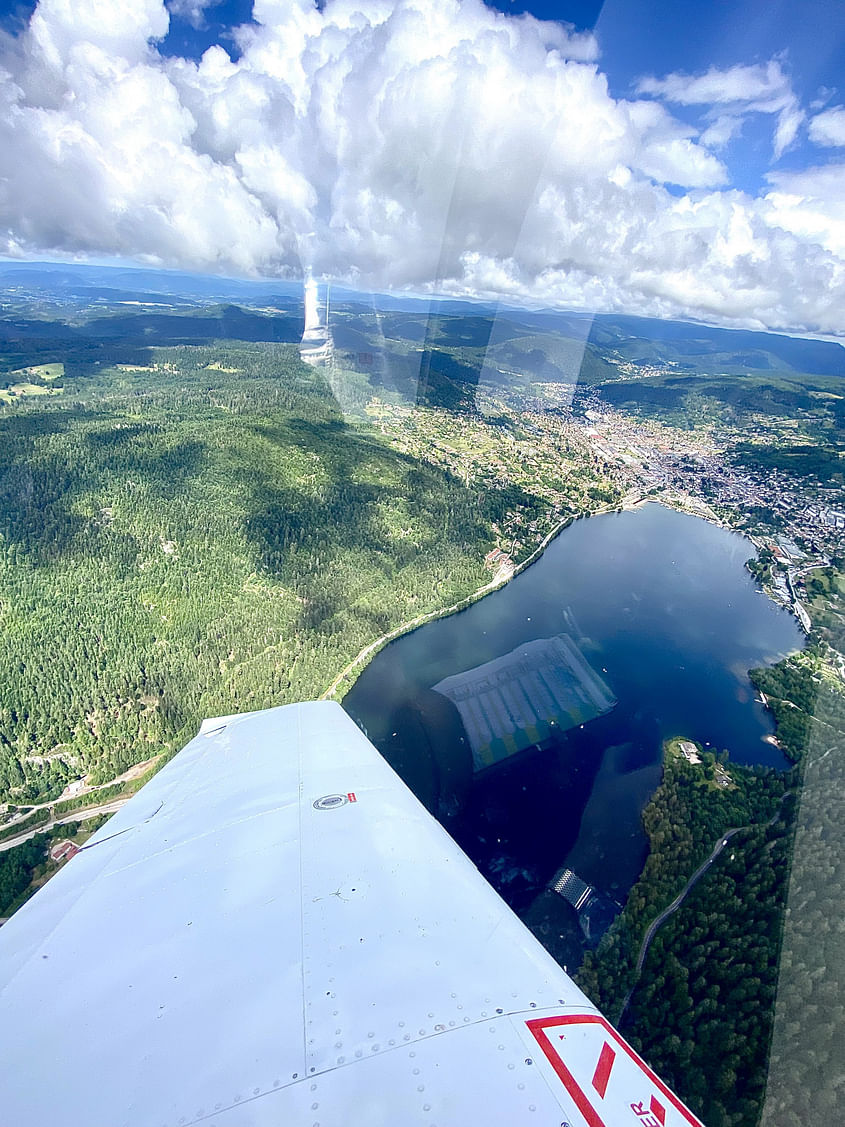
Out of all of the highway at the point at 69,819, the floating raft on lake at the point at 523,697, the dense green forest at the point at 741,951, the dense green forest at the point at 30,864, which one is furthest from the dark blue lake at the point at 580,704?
the dense green forest at the point at 30,864

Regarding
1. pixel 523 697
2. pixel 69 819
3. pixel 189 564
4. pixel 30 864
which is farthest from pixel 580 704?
pixel 189 564

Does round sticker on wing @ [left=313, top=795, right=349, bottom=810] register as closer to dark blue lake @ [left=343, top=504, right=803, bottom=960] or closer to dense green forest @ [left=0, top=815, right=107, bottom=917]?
dark blue lake @ [left=343, top=504, right=803, bottom=960]

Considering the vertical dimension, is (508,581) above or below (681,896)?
below

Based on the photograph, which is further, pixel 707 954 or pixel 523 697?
pixel 523 697

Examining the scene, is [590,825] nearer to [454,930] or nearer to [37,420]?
[454,930]

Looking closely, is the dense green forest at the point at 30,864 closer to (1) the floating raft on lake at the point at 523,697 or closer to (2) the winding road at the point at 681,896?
(1) the floating raft on lake at the point at 523,697

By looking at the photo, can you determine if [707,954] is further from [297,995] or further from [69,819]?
[69,819]

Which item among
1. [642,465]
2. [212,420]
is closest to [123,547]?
[212,420]
